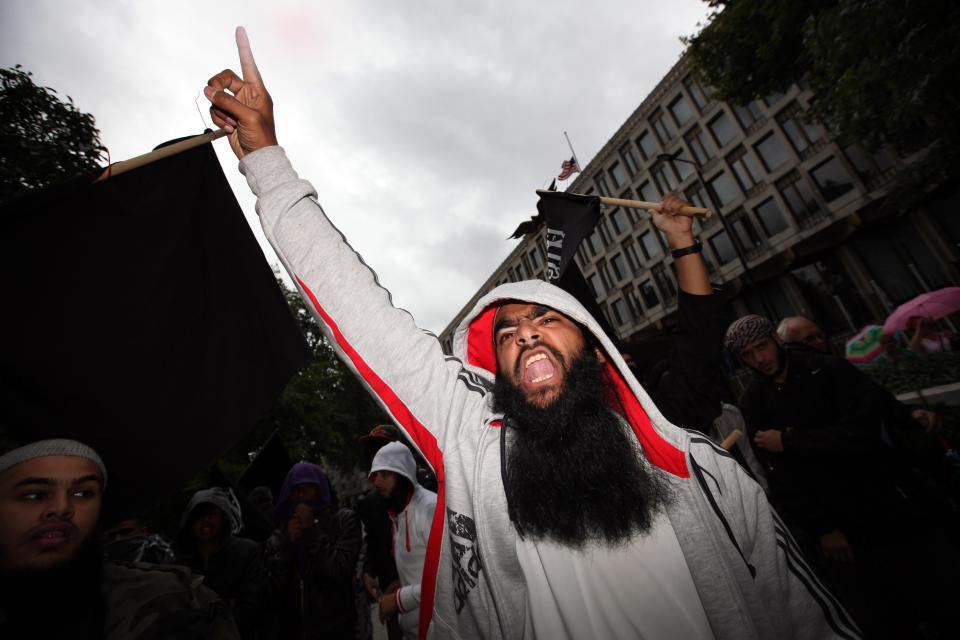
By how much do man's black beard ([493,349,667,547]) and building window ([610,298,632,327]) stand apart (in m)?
35.6

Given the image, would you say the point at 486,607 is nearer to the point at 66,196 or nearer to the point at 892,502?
the point at 66,196

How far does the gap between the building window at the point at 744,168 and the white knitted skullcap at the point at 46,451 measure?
3186 centimetres

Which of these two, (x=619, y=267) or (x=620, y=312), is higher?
(x=619, y=267)

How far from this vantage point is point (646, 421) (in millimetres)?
1729

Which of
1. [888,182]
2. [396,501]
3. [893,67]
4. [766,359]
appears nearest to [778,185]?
[888,182]

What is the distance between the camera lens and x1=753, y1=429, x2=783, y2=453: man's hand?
312 centimetres

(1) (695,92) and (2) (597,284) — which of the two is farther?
(2) (597,284)

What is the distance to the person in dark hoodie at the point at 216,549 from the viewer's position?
4091 mm

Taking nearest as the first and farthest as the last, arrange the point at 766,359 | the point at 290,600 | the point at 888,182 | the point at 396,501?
the point at 766,359 → the point at 396,501 → the point at 290,600 → the point at 888,182

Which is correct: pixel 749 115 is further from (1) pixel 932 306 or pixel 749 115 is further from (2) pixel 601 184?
(1) pixel 932 306

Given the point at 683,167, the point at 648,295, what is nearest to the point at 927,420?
the point at 683,167

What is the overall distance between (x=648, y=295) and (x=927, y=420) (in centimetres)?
3198

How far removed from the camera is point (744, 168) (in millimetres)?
26500

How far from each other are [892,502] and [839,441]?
0.48 meters
